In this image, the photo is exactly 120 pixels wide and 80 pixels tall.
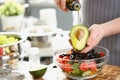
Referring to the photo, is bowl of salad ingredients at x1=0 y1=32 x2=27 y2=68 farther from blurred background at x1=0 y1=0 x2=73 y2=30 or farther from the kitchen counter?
blurred background at x1=0 y1=0 x2=73 y2=30

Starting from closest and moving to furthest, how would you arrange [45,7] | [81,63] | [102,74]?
[81,63] < [102,74] < [45,7]

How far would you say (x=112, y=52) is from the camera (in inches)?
56.4

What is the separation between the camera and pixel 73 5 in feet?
4.10

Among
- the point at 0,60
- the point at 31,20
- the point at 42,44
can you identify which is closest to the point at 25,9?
the point at 31,20

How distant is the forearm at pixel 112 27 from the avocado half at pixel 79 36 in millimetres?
163

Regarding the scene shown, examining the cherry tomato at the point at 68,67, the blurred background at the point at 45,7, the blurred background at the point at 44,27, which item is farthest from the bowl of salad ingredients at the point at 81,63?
the blurred background at the point at 45,7

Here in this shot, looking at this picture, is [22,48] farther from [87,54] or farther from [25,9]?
[25,9]

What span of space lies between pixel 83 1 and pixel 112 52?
11.1 inches

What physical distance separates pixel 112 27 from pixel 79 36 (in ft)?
0.71

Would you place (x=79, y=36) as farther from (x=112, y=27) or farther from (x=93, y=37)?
(x=112, y=27)

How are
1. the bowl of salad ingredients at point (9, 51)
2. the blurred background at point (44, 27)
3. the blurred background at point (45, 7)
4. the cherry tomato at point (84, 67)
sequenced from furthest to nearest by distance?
the blurred background at point (45, 7) → the blurred background at point (44, 27) → the bowl of salad ingredients at point (9, 51) → the cherry tomato at point (84, 67)

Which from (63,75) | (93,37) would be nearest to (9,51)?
(63,75)

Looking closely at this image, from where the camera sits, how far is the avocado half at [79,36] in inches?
44.7

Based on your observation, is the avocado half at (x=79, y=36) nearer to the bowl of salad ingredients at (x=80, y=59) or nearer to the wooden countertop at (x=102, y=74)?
the bowl of salad ingredients at (x=80, y=59)
